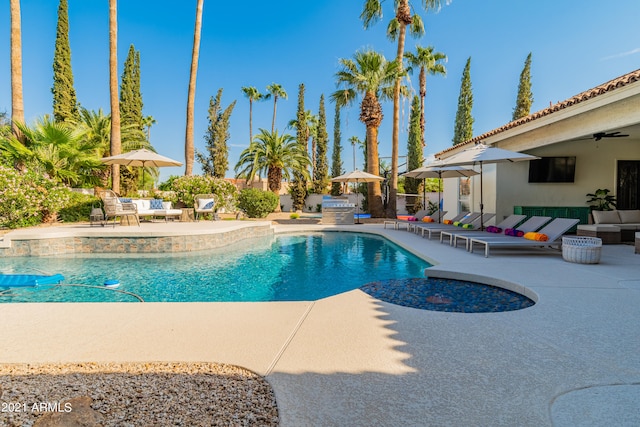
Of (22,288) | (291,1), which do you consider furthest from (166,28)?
(22,288)

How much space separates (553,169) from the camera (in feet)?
38.3

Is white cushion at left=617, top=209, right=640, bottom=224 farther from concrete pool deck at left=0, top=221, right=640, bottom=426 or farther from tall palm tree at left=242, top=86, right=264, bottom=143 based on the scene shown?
tall palm tree at left=242, top=86, right=264, bottom=143

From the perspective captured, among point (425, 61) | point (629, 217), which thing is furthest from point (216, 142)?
point (629, 217)

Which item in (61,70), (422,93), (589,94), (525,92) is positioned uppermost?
(525,92)

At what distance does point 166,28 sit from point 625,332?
27.7 m

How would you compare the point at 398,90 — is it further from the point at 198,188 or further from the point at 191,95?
the point at 198,188

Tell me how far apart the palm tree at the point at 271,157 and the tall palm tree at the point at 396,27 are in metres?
7.42

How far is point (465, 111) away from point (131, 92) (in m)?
26.4

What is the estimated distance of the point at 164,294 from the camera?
577cm

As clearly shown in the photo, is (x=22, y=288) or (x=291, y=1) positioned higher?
(x=291, y=1)

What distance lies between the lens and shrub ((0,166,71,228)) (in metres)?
10.8

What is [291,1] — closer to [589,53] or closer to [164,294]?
[589,53]

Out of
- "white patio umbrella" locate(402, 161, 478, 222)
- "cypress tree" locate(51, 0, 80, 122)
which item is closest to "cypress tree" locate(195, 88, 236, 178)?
"cypress tree" locate(51, 0, 80, 122)

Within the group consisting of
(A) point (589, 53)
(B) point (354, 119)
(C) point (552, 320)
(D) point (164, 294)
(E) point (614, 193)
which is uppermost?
(A) point (589, 53)
